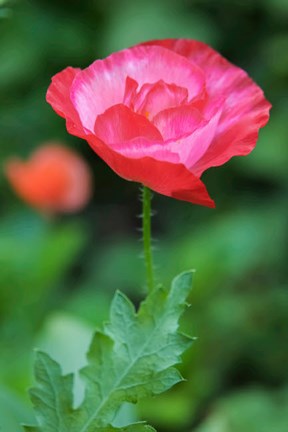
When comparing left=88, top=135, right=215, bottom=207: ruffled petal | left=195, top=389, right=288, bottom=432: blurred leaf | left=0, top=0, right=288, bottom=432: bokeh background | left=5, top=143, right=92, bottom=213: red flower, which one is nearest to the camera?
left=88, top=135, right=215, bottom=207: ruffled petal

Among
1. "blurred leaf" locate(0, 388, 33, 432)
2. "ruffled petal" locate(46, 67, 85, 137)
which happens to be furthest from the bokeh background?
"ruffled petal" locate(46, 67, 85, 137)

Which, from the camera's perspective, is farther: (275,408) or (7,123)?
(7,123)

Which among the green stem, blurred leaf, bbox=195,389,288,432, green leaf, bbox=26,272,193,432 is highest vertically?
the green stem

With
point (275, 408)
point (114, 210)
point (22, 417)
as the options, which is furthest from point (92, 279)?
point (22, 417)

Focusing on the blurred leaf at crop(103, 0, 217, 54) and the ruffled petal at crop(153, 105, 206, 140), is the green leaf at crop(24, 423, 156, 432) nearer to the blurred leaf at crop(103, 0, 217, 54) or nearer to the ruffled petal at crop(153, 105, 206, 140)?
the ruffled petal at crop(153, 105, 206, 140)

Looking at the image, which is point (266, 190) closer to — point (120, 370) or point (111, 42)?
point (111, 42)

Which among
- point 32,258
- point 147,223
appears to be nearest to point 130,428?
point 147,223
